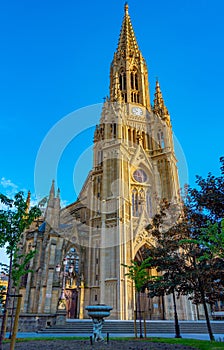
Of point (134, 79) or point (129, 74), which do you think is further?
point (134, 79)

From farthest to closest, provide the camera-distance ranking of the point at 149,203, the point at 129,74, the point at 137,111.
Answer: the point at 129,74, the point at 137,111, the point at 149,203

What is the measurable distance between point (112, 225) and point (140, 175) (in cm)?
1015

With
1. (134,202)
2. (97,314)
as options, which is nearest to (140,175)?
(134,202)

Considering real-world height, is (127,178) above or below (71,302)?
above

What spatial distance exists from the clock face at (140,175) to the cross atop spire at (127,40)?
82.8 feet

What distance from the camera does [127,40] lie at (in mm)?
50344

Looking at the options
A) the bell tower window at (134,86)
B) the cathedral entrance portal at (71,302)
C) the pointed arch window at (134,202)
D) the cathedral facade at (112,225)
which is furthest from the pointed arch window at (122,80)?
the cathedral entrance portal at (71,302)

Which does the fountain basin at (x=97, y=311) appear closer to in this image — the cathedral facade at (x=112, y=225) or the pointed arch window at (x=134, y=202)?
the cathedral facade at (x=112, y=225)

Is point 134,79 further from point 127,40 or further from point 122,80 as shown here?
point 127,40

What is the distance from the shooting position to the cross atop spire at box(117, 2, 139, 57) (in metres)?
49.2

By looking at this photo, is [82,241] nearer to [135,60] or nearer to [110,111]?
[110,111]

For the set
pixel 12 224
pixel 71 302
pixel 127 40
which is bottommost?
pixel 71 302

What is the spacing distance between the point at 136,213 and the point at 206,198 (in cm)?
1649

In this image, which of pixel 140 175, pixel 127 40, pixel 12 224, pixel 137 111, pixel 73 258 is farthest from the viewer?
pixel 127 40
